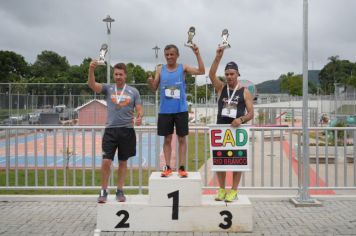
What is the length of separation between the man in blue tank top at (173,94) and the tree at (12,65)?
7019 centimetres

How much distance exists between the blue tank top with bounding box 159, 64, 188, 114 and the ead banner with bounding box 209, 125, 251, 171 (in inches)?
22.0

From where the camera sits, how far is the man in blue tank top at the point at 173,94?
246 inches

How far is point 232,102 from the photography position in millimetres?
6246

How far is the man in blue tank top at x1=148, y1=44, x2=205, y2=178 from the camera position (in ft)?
20.5

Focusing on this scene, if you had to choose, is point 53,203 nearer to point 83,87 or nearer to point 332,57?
point 83,87

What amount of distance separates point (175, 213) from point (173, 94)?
162cm

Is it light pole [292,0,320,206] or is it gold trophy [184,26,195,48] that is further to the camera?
light pole [292,0,320,206]

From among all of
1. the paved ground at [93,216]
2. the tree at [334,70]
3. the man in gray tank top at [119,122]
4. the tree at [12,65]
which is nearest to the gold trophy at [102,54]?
the man in gray tank top at [119,122]

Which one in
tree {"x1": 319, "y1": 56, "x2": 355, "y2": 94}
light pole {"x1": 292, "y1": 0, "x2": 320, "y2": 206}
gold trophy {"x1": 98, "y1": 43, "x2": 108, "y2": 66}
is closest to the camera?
gold trophy {"x1": 98, "y1": 43, "x2": 108, "y2": 66}

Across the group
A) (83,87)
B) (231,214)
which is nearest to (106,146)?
→ (231,214)

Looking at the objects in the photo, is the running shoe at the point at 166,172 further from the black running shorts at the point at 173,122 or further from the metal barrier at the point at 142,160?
the metal barrier at the point at 142,160

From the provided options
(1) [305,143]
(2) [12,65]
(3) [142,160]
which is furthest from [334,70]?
(1) [305,143]

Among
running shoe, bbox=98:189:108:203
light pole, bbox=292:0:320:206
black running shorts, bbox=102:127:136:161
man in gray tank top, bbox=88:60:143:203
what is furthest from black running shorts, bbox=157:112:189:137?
light pole, bbox=292:0:320:206

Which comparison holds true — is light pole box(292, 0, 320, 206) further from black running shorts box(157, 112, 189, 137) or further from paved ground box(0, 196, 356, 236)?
black running shorts box(157, 112, 189, 137)
